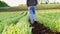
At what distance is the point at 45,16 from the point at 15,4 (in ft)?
1.25

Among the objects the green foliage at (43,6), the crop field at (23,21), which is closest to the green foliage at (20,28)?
the crop field at (23,21)

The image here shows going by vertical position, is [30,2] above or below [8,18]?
above

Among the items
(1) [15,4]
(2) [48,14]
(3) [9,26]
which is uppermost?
(1) [15,4]

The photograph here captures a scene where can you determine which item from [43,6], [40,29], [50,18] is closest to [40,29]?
[40,29]

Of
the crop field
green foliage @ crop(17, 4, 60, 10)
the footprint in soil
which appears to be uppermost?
green foliage @ crop(17, 4, 60, 10)

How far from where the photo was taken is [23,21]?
5.29 ft

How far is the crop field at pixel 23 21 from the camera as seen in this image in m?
1.58

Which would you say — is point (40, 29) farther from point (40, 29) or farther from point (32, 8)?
point (32, 8)

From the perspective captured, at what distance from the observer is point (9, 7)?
169 centimetres

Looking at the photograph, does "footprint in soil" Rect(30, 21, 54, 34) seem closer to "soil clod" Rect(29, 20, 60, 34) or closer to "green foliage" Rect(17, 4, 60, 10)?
"soil clod" Rect(29, 20, 60, 34)

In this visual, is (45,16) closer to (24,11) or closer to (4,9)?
(24,11)

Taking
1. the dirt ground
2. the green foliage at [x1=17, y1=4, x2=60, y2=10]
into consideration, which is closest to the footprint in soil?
the dirt ground

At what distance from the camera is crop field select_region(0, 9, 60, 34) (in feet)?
5.18

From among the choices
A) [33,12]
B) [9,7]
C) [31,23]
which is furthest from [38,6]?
[9,7]
